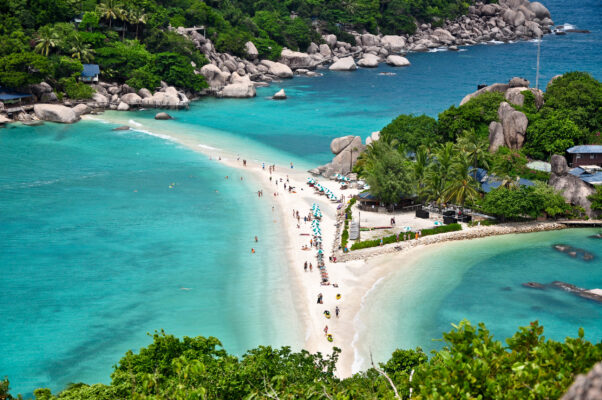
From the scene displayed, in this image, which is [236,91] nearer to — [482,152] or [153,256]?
[482,152]

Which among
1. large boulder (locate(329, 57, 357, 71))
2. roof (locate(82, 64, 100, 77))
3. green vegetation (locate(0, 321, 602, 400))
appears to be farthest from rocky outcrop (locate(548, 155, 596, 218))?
large boulder (locate(329, 57, 357, 71))

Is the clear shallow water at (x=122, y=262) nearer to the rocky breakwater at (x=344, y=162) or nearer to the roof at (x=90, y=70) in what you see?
the rocky breakwater at (x=344, y=162)

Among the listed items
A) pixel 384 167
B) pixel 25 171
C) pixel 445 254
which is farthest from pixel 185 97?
pixel 445 254

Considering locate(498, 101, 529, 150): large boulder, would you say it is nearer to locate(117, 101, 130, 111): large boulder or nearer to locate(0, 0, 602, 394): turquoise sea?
locate(0, 0, 602, 394): turquoise sea

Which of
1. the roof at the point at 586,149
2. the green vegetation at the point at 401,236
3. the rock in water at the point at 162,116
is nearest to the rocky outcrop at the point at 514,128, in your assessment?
the roof at the point at 586,149

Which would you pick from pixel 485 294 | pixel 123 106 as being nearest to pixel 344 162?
pixel 485 294

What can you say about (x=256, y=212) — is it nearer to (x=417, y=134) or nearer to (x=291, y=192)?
(x=291, y=192)
